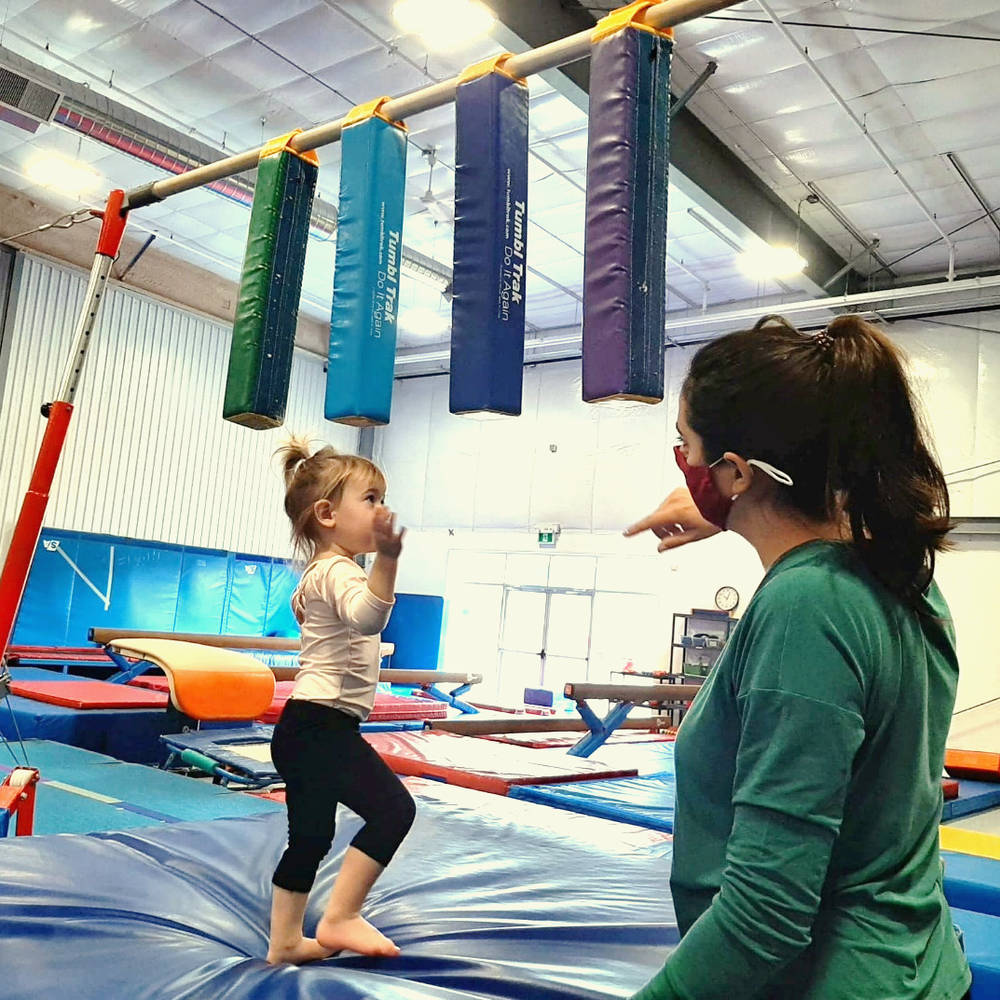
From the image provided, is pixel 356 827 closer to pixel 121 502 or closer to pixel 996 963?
pixel 996 963

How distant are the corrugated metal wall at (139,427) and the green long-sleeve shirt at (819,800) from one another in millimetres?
11449

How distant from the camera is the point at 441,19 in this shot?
21.6 ft

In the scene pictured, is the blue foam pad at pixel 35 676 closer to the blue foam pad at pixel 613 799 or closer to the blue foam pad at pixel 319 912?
the blue foam pad at pixel 613 799

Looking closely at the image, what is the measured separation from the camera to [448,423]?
1472 centimetres

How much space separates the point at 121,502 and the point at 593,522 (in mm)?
6382

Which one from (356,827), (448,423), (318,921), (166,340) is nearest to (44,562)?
(166,340)

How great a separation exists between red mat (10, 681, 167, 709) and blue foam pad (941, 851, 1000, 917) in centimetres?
516

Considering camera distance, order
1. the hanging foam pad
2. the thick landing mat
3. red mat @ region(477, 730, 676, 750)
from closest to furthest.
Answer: the hanging foam pad
the thick landing mat
red mat @ region(477, 730, 676, 750)

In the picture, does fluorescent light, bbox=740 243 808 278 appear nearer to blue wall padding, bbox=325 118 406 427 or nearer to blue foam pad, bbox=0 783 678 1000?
blue wall padding, bbox=325 118 406 427

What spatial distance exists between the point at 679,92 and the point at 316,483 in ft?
21.6

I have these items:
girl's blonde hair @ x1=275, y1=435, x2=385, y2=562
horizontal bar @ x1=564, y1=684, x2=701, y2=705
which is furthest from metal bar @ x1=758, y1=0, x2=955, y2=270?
girl's blonde hair @ x1=275, y1=435, x2=385, y2=562

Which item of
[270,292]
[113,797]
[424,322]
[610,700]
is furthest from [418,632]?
[270,292]

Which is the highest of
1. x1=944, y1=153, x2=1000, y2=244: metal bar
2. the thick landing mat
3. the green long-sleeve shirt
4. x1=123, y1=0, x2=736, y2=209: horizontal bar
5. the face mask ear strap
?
x1=944, y1=153, x2=1000, y2=244: metal bar

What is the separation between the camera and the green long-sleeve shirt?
0.85 metres
